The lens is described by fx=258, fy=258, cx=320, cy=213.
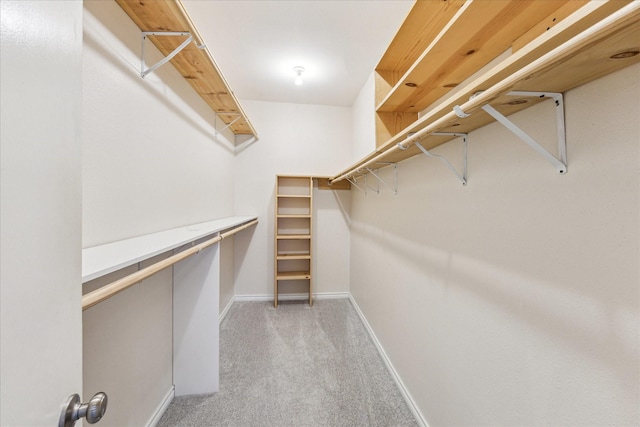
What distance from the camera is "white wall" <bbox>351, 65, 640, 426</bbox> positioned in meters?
0.59

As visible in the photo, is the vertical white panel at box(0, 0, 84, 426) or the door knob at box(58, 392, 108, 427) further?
the door knob at box(58, 392, 108, 427)

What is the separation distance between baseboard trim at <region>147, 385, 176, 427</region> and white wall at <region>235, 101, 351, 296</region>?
1.70 metres

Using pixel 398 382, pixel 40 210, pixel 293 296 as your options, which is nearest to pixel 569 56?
pixel 40 210

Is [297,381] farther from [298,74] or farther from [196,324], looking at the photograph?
[298,74]

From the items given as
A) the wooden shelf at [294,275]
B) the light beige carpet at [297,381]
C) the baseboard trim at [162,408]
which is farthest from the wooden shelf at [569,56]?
the wooden shelf at [294,275]

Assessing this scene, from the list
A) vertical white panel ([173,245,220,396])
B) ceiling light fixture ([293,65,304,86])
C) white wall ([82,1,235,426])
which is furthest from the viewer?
ceiling light fixture ([293,65,304,86])

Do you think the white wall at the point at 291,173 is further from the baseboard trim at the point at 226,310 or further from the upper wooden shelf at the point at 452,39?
the upper wooden shelf at the point at 452,39

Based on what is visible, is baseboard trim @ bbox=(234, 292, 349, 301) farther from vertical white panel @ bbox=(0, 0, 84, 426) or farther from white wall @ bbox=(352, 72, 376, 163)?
vertical white panel @ bbox=(0, 0, 84, 426)

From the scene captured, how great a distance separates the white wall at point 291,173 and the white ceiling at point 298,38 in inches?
19.8

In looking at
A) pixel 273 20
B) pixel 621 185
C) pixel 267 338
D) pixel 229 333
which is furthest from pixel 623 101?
pixel 229 333

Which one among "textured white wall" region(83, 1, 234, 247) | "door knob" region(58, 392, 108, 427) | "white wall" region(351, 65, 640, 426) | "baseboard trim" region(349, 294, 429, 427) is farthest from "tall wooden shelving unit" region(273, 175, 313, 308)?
"door knob" region(58, 392, 108, 427)

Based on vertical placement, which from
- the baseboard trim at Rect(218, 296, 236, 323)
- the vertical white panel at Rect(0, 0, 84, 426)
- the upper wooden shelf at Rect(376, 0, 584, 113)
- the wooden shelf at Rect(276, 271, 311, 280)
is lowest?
the baseboard trim at Rect(218, 296, 236, 323)

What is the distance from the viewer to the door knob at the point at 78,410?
456 mm

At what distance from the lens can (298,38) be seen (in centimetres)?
205
